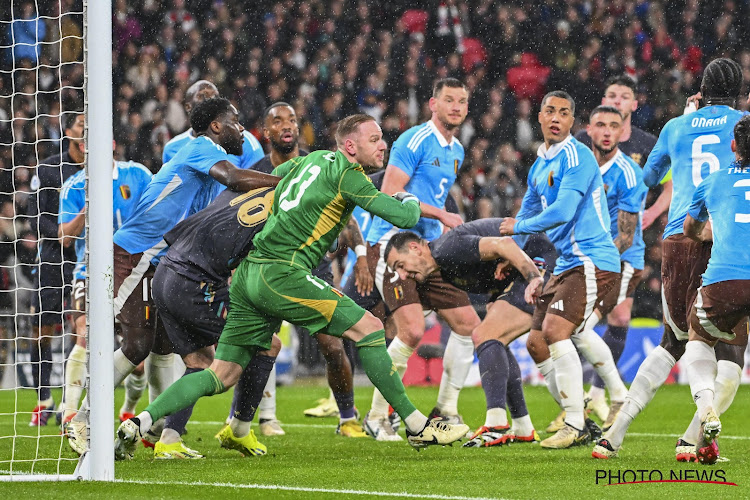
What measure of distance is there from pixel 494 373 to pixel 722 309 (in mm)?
1846

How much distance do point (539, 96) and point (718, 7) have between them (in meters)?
3.61

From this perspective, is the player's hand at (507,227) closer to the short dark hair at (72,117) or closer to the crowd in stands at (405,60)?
the short dark hair at (72,117)

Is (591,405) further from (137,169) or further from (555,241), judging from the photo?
(137,169)

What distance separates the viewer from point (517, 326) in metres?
7.44

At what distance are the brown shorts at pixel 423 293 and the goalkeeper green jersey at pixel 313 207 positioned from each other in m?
2.04

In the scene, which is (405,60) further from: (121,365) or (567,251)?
(121,365)

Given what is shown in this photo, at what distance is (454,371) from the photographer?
778 cm

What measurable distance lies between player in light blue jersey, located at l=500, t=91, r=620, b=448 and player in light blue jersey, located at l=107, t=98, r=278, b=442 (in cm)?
189

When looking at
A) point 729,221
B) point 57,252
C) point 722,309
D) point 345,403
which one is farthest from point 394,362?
point 57,252

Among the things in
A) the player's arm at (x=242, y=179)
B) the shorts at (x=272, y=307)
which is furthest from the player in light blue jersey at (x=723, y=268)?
the player's arm at (x=242, y=179)

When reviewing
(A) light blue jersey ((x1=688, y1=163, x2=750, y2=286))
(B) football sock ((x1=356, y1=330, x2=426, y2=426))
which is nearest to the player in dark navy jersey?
(B) football sock ((x1=356, y1=330, x2=426, y2=426))

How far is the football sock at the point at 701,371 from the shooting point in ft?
19.0

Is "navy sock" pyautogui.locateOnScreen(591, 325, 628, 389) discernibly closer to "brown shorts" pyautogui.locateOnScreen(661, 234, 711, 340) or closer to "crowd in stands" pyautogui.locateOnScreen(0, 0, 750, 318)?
"brown shorts" pyautogui.locateOnScreen(661, 234, 711, 340)

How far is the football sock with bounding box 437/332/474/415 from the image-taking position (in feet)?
25.3
